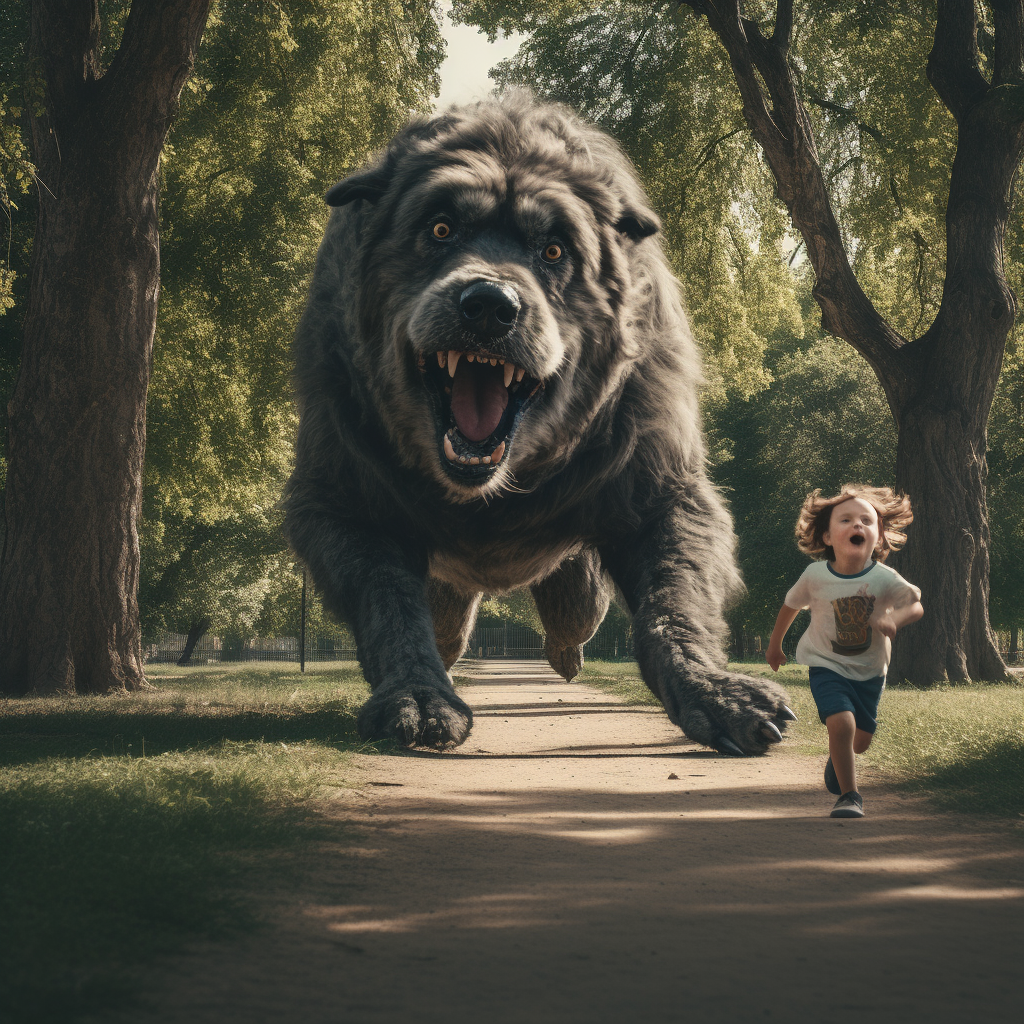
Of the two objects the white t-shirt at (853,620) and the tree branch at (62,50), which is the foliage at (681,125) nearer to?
the tree branch at (62,50)

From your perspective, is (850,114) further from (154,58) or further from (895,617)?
(895,617)

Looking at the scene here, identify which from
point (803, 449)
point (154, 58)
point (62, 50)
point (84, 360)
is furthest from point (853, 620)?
point (803, 449)

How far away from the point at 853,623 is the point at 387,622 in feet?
7.31

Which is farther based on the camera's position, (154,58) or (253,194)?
(253,194)

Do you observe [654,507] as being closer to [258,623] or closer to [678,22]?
[678,22]

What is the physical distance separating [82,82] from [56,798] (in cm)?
818

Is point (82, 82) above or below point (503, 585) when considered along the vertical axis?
above

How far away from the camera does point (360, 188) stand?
209 inches

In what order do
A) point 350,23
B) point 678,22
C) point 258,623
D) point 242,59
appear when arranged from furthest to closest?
point 258,623 < point 678,22 < point 242,59 < point 350,23

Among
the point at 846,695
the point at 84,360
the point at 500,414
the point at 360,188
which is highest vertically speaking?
the point at 360,188

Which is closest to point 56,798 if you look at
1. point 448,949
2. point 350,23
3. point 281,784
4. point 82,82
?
point 281,784

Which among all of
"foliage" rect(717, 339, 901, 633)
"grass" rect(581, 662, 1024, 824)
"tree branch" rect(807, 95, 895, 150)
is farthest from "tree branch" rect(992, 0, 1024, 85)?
"foliage" rect(717, 339, 901, 633)

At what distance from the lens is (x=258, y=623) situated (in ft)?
147

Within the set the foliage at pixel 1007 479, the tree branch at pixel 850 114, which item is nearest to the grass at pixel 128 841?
the tree branch at pixel 850 114
